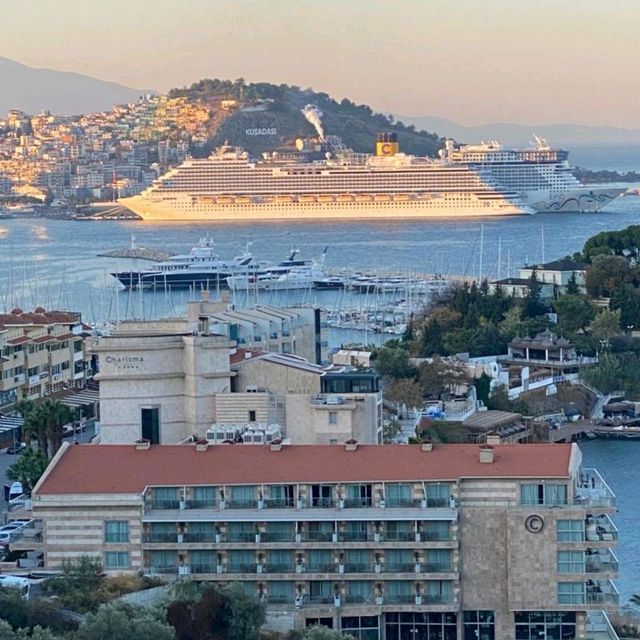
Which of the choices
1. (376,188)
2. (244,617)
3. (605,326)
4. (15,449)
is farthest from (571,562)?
(376,188)

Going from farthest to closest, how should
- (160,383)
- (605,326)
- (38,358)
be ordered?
(605,326) → (38,358) → (160,383)

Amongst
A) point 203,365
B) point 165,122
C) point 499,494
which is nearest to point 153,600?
point 499,494

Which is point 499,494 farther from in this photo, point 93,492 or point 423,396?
point 423,396

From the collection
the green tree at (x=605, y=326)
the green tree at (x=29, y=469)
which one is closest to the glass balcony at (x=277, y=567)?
the green tree at (x=29, y=469)

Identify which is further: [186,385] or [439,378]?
[439,378]

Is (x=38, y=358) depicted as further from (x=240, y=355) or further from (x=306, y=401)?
(x=306, y=401)

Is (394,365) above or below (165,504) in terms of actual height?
below
